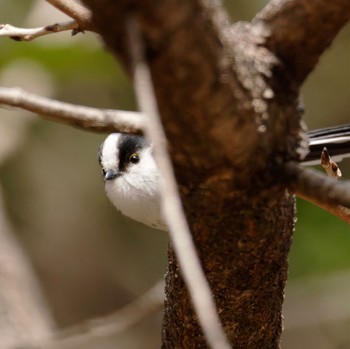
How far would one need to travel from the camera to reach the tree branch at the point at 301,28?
0.92m

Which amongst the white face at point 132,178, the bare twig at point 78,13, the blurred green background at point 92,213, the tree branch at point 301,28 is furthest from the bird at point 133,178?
the tree branch at point 301,28

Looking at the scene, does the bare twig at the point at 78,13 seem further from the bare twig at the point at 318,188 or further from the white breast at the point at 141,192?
the white breast at the point at 141,192

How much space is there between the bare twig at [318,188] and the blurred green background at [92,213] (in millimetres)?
2143

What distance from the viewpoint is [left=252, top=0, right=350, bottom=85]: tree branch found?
0.92 metres

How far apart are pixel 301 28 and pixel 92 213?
3120mm

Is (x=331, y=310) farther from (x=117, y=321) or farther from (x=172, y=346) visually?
(x=172, y=346)

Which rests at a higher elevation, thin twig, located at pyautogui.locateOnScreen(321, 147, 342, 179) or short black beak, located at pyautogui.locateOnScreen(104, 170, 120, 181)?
short black beak, located at pyautogui.locateOnScreen(104, 170, 120, 181)

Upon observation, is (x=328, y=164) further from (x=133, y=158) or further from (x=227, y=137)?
(x=133, y=158)

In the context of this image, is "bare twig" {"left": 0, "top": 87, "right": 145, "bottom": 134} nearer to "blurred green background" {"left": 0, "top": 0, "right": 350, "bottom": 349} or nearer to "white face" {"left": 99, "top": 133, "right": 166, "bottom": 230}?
"white face" {"left": 99, "top": 133, "right": 166, "bottom": 230}

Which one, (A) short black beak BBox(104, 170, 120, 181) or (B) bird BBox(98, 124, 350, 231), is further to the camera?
(A) short black beak BBox(104, 170, 120, 181)

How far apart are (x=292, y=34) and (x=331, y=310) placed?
8.61ft

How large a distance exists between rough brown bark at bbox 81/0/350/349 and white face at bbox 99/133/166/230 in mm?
1093

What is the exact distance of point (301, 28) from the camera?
36.9 inches

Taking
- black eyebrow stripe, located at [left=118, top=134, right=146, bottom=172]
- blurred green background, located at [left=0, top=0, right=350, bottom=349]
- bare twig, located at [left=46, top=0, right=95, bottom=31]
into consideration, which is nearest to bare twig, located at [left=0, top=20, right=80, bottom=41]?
bare twig, located at [left=46, top=0, right=95, bottom=31]
